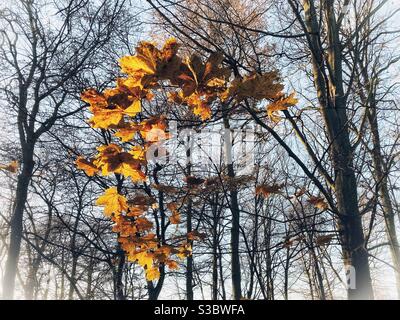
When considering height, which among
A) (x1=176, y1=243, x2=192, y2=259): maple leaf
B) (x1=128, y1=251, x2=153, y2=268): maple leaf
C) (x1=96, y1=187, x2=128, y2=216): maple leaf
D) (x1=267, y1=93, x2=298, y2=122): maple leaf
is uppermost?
(x1=267, y1=93, x2=298, y2=122): maple leaf

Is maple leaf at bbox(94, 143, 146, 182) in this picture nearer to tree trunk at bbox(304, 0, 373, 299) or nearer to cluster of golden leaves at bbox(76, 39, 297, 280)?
cluster of golden leaves at bbox(76, 39, 297, 280)

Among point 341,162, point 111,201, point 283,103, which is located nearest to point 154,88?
point 283,103

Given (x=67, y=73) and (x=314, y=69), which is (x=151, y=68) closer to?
(x=314, y=69)

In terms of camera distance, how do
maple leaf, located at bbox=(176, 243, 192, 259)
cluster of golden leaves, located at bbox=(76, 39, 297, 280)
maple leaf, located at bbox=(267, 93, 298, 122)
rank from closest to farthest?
1. cluster of golden leaves, located at bbox=(76, 39, 297, 280)
2. maple leaf, located at bbox=(267, 93, 298, 122)
3. maple leaf, located at bbox=(176, 243, 192, 259)

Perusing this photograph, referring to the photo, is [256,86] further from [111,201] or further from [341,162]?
[111,201]

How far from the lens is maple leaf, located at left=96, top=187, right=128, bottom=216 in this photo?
2.11 meters

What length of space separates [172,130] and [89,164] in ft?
1.58

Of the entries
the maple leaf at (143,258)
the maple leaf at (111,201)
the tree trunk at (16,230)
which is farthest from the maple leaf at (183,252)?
the tree trunk at (16,230)

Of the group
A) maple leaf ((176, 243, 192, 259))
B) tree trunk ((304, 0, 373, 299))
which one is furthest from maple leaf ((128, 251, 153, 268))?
tree trunk ((304, 0, 373, 299))

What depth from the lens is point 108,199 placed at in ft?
7.00

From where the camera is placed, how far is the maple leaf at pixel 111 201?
2.11 m

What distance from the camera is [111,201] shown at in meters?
2.16

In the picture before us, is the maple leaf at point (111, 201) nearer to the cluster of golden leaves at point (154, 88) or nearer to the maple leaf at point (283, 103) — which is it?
the cluster of golden leaves at point (154, 88)
